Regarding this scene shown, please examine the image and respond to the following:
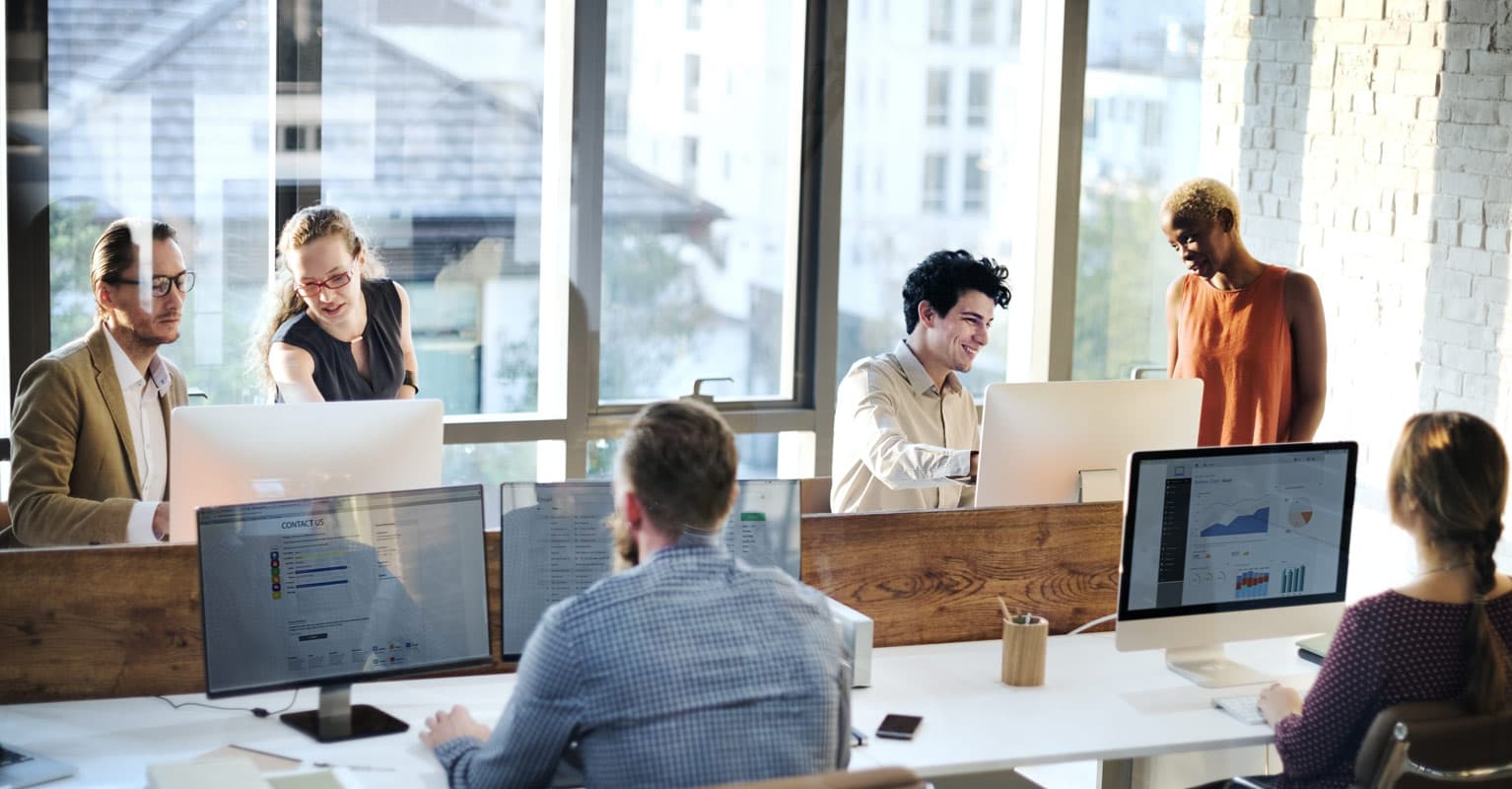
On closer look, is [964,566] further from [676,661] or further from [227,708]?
[227,708]

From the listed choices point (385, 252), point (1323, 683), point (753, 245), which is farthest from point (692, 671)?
point (753, 245)

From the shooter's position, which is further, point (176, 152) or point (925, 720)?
point (176, 152)

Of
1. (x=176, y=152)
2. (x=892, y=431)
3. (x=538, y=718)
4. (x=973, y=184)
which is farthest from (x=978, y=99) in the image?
(x=538, y=718)

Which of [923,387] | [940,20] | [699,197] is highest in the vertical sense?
[940,20]

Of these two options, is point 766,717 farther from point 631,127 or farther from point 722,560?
point 631,127

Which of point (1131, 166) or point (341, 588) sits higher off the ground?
point (1131, 166)

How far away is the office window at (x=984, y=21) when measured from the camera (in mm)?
5191

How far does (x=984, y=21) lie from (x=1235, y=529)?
2814 millimetres

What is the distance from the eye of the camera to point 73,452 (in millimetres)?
3098

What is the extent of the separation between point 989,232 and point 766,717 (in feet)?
12.0

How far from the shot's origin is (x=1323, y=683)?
7.69ft

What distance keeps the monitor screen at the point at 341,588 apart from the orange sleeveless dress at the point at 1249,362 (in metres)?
2.25

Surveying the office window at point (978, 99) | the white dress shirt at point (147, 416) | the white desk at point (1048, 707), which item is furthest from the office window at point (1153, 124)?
the white dress shirt at point (147, 416)

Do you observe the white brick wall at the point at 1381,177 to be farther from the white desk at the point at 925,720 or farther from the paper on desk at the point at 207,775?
the paper on desk at the point at 207,775
